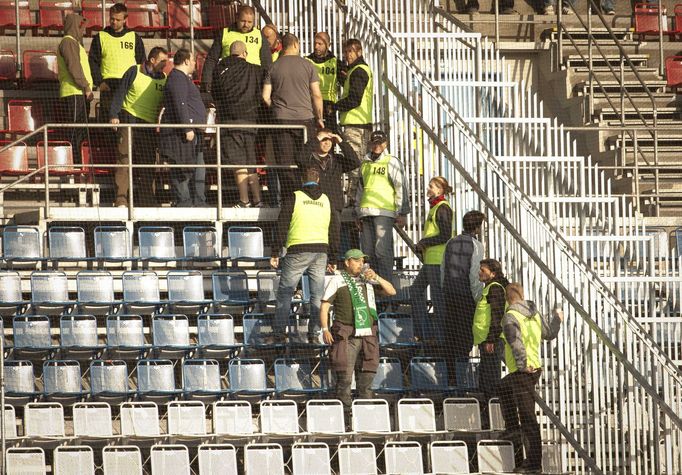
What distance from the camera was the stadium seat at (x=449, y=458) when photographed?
522 inches

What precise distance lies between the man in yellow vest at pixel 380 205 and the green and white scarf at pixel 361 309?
996mm

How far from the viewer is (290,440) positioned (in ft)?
45.3

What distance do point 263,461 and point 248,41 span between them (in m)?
5.29

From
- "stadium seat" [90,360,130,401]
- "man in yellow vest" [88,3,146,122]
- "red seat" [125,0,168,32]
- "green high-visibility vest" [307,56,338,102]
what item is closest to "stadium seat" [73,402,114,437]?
"stadium seat" [90,360,130,401]

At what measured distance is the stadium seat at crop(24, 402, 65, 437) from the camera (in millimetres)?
A: 13398

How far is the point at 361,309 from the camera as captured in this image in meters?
13.8

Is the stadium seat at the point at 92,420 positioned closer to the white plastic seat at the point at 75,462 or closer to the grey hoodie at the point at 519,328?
the white plastic seat at the point at 75,462

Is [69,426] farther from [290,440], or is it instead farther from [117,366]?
[290,440]

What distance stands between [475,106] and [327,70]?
158 centimetres

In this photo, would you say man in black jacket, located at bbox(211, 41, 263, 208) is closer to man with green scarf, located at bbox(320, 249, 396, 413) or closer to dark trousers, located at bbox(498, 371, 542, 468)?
man with green scarf, located at bbox(320, 249, 396, 413)

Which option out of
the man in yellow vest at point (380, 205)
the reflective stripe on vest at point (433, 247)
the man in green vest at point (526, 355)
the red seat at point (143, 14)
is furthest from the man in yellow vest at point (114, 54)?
the man in green vest at point (526, 355)

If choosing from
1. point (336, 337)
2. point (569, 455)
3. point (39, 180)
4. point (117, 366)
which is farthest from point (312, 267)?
point (39, 180)

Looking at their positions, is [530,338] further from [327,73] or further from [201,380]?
[327,73]

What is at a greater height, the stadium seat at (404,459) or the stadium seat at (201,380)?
the stadium seat at (201,380)
